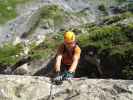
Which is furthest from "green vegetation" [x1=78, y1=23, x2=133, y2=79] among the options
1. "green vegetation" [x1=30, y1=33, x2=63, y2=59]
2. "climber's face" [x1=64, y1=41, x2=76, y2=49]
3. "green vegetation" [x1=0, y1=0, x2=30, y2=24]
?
"green vegetation" [x1=0, y1=0, x2=30, y2=24]

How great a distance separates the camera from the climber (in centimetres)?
2000

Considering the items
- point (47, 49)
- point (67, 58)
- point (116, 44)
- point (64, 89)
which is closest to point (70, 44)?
point (67, 58)

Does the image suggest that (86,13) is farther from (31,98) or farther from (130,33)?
(31,98)

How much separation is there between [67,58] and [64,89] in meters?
2.21

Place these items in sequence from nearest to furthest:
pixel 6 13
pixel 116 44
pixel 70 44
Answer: pixel 70 44
pixel 116 44
pixel 6 13

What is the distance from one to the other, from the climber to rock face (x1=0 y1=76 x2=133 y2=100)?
451mm

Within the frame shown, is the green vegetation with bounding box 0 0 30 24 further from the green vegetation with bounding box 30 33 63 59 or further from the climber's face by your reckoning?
the climber's face

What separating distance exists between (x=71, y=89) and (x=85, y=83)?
846mm

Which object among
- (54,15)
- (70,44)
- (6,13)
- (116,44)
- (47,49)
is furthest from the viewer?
(6,13)

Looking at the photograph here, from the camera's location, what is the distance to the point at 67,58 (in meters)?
21.0

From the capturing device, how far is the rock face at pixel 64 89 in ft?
60.2

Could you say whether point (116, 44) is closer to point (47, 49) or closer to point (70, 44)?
point (47, 49)

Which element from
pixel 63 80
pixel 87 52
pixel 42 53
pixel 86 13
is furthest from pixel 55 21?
pixel 63 80

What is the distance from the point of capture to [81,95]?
61.2 feet
